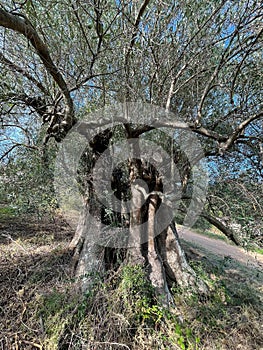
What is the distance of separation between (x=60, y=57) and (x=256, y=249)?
13.9 feet

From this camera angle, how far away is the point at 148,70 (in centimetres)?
331

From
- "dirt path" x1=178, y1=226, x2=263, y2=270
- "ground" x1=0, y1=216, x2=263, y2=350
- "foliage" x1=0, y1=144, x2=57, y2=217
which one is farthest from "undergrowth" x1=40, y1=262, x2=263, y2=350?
"foliage" x1=0, y1=144, x2=57, y2=217

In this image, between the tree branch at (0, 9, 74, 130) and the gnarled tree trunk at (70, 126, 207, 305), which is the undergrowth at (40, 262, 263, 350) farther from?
the tree branch at (0, 9, 74, 130)

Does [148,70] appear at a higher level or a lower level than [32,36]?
higher

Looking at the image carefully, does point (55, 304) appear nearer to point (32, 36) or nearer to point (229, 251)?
point (32, 36)

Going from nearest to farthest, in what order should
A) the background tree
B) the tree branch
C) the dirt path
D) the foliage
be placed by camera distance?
the tree branch < the background tree < the foliage < the dirt path

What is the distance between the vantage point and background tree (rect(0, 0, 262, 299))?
8.36ft

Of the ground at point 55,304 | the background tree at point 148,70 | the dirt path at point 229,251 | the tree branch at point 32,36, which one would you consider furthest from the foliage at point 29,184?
the dirt path at point 229,251

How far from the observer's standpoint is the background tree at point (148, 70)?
2.55m

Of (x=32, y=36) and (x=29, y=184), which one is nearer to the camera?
(x=32, y=36)

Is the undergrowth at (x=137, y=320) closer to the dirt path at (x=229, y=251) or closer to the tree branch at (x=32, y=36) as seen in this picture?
the dirt path at (x=229, y=251)

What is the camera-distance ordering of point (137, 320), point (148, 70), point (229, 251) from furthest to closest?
point (229, 251) → point (148, 70) → point (137, 320)

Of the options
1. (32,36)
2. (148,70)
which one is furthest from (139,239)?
(32,36)

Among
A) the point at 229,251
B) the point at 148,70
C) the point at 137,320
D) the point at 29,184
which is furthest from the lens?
the point at 229,251
